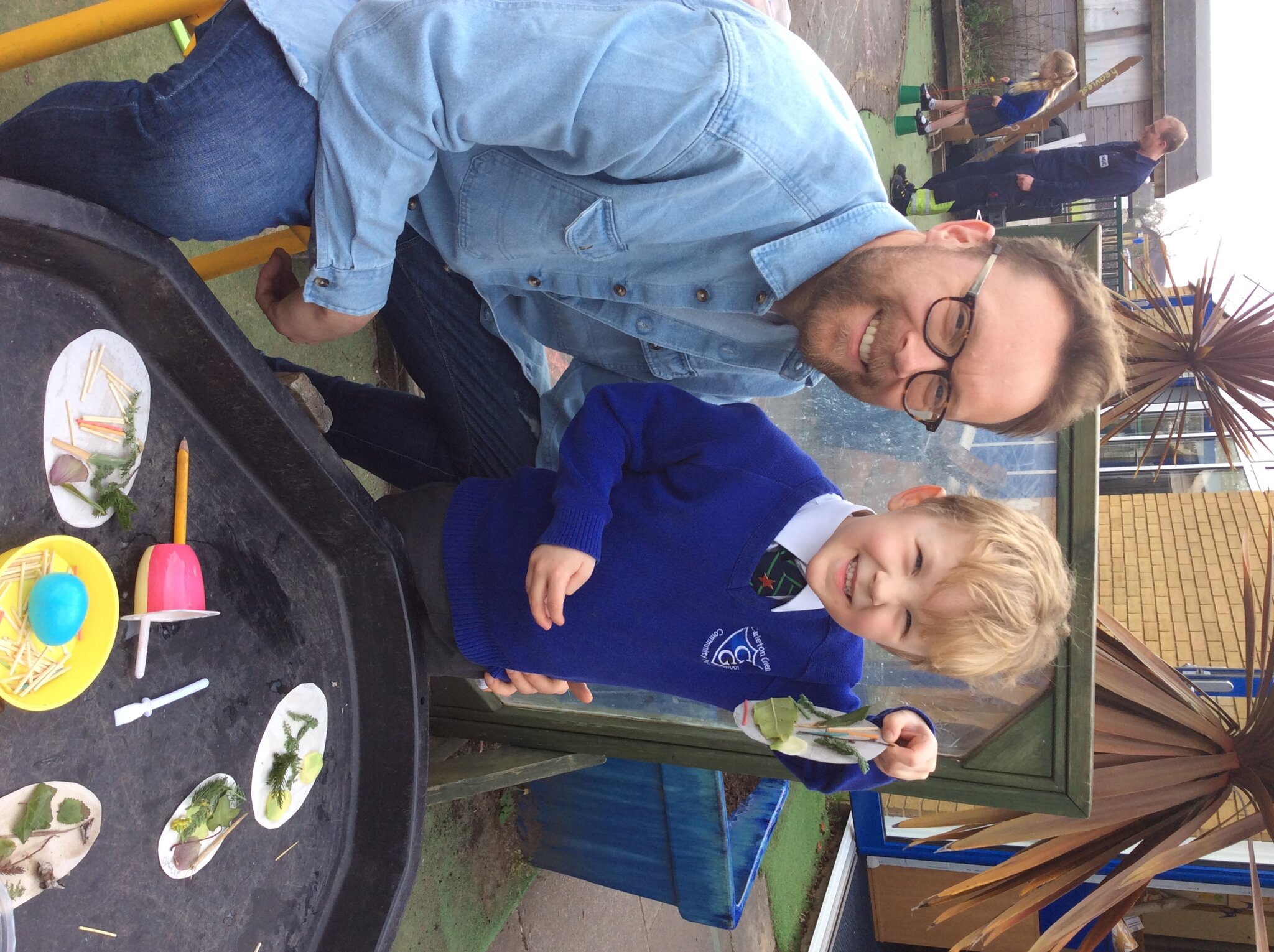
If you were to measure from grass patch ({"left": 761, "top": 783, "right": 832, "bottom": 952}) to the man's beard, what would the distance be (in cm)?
392

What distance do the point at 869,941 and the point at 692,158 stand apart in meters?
5.34

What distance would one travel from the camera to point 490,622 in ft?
5.40

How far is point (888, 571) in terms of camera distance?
4.63 ft

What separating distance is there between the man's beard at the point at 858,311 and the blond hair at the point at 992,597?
0.99 ft

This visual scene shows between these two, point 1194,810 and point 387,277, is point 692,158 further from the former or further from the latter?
point 1194,810

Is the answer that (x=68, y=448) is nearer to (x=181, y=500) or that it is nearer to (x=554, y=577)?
(x=181, y=500)

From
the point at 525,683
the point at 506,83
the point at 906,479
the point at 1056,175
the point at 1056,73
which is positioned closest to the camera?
the point at 506,83

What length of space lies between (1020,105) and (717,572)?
6.15 metres

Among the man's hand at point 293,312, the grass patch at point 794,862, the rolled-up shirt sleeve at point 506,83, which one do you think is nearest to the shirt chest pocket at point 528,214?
the rolled-up shirt sleeve at point 506,83

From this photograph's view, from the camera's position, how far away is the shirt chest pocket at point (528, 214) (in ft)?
4.38

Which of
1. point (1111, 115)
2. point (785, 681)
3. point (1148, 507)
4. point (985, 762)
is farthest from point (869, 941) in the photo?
point (1111, 115)

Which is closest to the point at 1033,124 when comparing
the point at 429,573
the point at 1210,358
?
the point at 1210,358

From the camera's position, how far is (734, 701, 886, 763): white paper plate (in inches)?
58.7

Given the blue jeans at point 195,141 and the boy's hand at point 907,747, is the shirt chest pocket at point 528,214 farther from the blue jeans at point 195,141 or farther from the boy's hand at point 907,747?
the boy's hand at point 907,747
